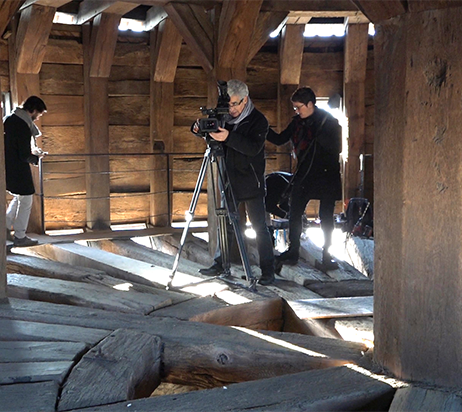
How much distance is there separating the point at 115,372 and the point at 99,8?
534 centimetres

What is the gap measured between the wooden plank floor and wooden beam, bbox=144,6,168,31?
418cm

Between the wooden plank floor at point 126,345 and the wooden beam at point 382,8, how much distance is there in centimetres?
133

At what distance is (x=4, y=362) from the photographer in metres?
2.62

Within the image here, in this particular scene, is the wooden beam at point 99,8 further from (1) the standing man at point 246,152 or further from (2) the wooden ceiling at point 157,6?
(1) the standing man at point 246,152

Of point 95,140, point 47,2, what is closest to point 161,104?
point 95,140

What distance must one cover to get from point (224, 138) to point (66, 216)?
4.83m

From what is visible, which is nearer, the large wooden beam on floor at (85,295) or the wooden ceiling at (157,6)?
the large wooden beam on floor at (85,295)

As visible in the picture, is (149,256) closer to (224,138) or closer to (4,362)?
(224,138)

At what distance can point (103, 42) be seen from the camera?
7688 millimetres

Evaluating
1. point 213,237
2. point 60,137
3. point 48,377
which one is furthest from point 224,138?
point 60,137

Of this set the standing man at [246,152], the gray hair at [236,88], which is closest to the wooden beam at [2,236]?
the standing man at [246,152]

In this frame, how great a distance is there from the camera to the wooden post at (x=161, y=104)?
811 centimetres

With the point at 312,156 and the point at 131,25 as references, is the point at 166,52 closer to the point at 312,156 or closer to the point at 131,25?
the point at 131,25

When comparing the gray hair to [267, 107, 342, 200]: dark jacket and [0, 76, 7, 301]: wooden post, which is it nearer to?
[267, 107, 342, 200]: dark jacket
